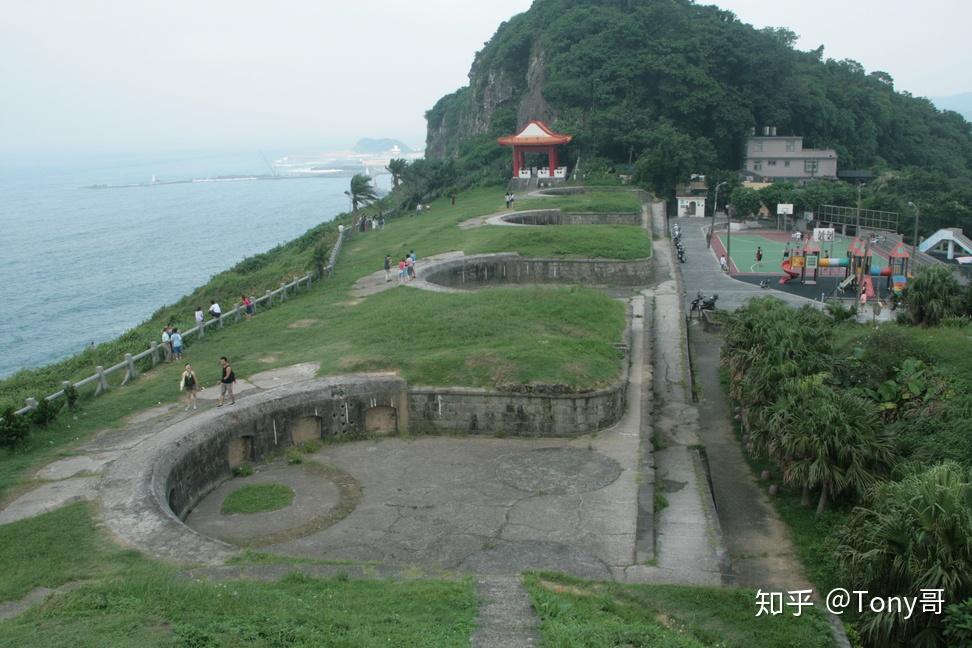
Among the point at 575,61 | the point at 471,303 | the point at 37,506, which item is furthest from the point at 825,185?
the point at 37,506

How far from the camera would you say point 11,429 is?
16859mm

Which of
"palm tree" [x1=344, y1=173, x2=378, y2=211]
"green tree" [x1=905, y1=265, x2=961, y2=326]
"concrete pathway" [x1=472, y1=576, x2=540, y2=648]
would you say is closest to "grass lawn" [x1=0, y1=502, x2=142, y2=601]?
"concrete pathway" [x1=472, y1=576, x2=540, y2=648]

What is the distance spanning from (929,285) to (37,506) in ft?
78.9

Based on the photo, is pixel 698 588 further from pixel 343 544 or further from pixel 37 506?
pixel 37 506

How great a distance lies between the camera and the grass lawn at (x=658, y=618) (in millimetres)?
9898

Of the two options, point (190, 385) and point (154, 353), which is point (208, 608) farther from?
point (154, 353)

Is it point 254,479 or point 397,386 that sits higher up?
point 397,386

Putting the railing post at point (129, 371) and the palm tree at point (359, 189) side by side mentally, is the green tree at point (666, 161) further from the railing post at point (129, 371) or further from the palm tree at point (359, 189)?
the railing post at point (129, 371)

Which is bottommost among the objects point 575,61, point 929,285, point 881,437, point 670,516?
point 670,516

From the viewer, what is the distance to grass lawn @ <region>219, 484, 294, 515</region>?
1611 centimetres

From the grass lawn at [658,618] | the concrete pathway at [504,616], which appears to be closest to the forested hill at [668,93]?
the grass lawn at [658,618]

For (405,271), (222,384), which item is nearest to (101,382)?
(222,384)

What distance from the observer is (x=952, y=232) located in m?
48.5

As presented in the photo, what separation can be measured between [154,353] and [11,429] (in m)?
7.11
